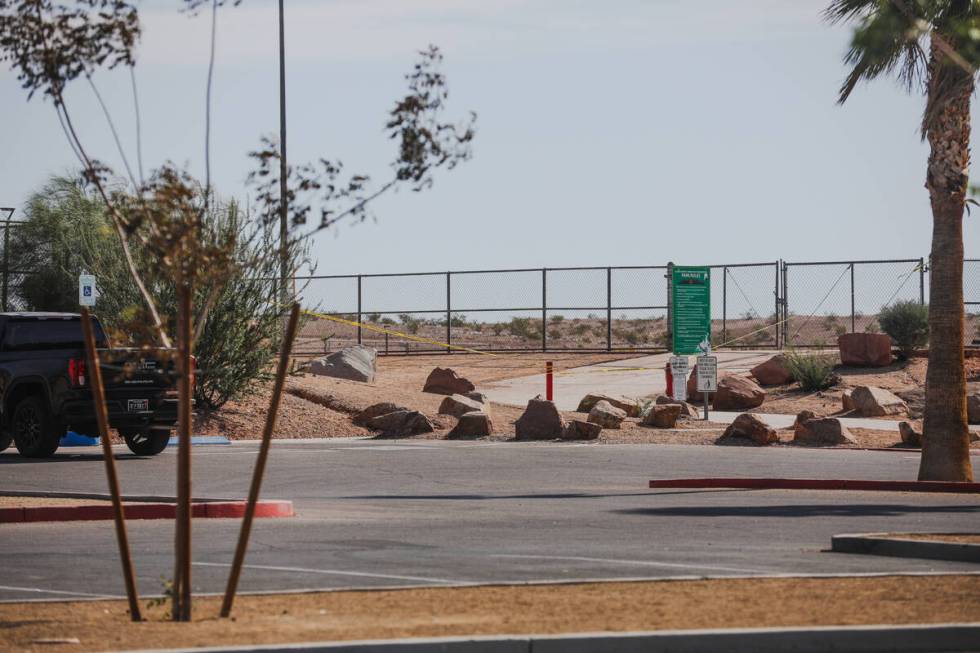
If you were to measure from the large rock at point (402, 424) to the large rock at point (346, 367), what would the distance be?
676 cm

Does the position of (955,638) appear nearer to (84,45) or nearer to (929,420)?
(84,45)

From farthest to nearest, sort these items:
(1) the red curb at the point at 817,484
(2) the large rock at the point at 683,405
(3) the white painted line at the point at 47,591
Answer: (2) the large rock at the point at 683,405
(1) the red curb at the point at 817,484
(3) the white painted line at the point at 47,591

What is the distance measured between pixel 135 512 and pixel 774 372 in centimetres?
2414

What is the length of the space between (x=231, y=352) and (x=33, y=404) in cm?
689

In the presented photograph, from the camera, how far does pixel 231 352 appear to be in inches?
1148

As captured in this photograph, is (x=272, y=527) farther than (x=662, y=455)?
No

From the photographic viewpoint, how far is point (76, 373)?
22203 mm

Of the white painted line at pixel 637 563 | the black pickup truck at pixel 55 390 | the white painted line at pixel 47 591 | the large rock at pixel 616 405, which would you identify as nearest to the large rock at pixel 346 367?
the large rock at pixel 616 405

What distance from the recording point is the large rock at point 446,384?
35.3 meters

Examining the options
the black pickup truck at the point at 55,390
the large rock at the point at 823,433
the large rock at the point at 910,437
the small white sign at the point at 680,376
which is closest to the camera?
the black pickup truck at the point at 55,390

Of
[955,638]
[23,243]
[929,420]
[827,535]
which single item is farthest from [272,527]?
[23,243]

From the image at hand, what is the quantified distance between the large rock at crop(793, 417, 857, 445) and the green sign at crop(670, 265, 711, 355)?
6151 millimetres

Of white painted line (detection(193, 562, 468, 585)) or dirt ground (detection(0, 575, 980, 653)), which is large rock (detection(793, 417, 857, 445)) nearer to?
dirt ground (detection(0, 575, 980, 653))

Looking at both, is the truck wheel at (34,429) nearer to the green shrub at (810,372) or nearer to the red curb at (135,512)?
the red curb at (135,512)
